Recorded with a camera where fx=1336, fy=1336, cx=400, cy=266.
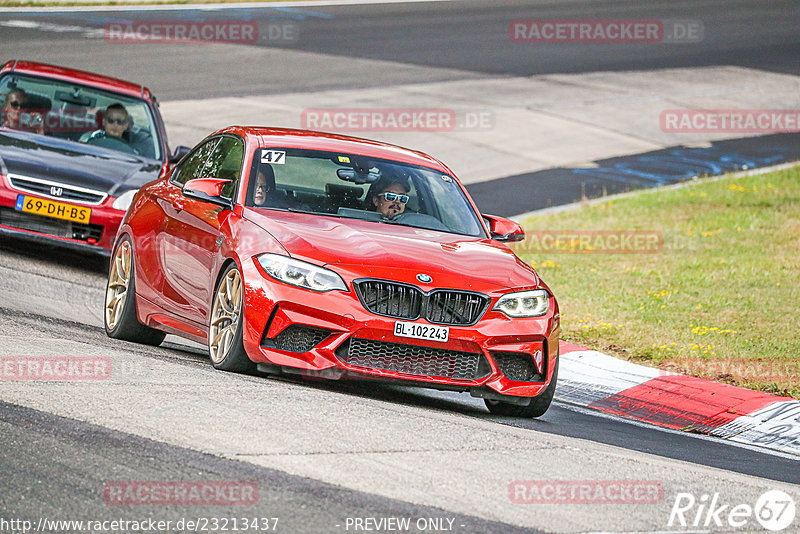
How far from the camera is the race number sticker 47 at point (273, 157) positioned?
28.7 ft

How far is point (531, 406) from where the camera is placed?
27.2 ft

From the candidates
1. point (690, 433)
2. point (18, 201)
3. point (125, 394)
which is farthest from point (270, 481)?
point (18, 201)

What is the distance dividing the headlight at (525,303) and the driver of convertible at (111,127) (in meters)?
6.70

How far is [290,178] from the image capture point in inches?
342

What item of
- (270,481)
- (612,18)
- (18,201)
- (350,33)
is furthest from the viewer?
(612,18)

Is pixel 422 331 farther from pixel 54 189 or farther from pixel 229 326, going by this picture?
pixel 54 189

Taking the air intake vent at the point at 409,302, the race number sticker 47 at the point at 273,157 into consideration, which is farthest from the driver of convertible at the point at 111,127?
the air intake vent at the point at 409,302

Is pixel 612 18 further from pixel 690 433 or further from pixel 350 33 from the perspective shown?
pixel 690 433

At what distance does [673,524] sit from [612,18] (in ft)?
109

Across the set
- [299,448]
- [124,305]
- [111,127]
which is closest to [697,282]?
[111,127]

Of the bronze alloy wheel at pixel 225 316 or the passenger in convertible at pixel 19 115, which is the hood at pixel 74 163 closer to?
the passenger in convertible at pixel 19 115

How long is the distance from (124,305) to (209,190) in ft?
4.71

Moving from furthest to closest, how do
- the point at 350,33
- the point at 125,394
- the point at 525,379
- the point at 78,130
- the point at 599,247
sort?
the point at 350,33 → the point at 599,247 → the point at 78,130 → the point at 525,379 → the point at 125,394

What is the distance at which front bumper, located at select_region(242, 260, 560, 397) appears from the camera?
745 cm
